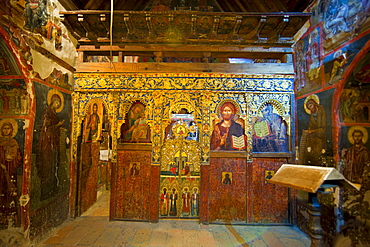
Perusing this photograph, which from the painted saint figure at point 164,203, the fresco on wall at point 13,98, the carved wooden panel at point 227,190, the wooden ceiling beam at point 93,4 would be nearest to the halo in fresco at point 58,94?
the fresco on wall at point 13,98

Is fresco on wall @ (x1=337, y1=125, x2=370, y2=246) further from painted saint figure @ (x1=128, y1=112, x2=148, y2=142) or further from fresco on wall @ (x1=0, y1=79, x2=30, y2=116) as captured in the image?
fresco on wall @ (x1=0, y1=79, x2=30, y2=116)

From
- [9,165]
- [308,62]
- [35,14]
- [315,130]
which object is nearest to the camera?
[9,165]

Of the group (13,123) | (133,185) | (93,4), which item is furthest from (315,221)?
(93,4)

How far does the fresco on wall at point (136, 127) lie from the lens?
525cm

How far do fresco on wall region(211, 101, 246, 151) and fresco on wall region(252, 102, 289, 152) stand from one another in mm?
391

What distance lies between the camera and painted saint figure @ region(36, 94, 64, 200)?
405cm

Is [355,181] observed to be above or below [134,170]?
above

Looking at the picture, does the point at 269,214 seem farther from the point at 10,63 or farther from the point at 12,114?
the point at 10,63

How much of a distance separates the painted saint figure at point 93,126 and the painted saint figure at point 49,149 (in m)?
0.87

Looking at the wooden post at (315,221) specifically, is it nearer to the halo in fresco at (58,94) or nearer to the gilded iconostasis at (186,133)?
the gilded iconostasis at (186,133)

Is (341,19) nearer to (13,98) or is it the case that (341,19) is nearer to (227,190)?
(227,190)

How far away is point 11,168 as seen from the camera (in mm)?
3617

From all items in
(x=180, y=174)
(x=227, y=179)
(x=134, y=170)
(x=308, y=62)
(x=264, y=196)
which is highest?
(x=308, y=62)

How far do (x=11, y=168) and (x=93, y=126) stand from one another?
7.84 feet
